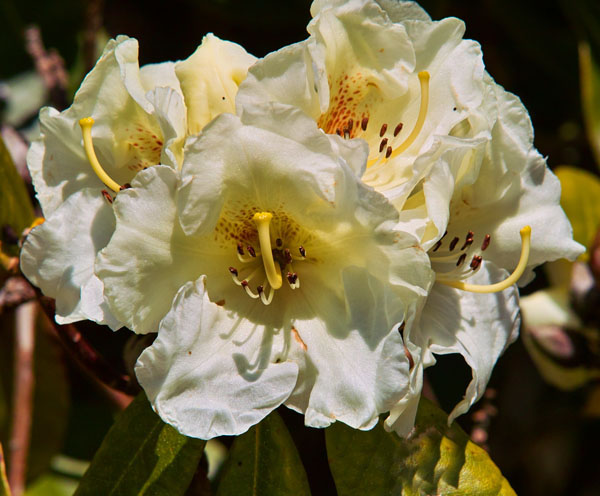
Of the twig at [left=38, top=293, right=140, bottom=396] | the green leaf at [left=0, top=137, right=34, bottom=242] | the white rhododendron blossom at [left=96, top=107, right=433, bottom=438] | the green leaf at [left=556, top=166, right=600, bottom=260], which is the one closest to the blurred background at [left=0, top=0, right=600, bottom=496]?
the green leaf at [left=556, top=166, right=600, bottom=260]

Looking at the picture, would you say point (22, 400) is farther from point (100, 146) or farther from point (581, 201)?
point (581, 201)

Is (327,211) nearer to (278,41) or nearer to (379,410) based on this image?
(379,410)

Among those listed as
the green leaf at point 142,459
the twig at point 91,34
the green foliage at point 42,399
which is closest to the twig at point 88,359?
the green leaf at point 142,459

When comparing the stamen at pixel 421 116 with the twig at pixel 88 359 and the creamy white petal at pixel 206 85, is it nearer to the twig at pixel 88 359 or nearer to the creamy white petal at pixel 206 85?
the creamy white petal at pixel 206 85

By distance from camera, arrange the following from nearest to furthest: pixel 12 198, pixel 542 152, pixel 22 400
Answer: pixel 12 198 → pixel 22 400 → pixel 542 152

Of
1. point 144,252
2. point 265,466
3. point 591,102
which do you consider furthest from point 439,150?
point 591,102

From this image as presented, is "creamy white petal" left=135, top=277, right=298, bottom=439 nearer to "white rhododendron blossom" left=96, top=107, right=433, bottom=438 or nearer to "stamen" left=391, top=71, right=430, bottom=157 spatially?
"white rhododendron blossom" left=96, top=107, right=433, bottom=438
